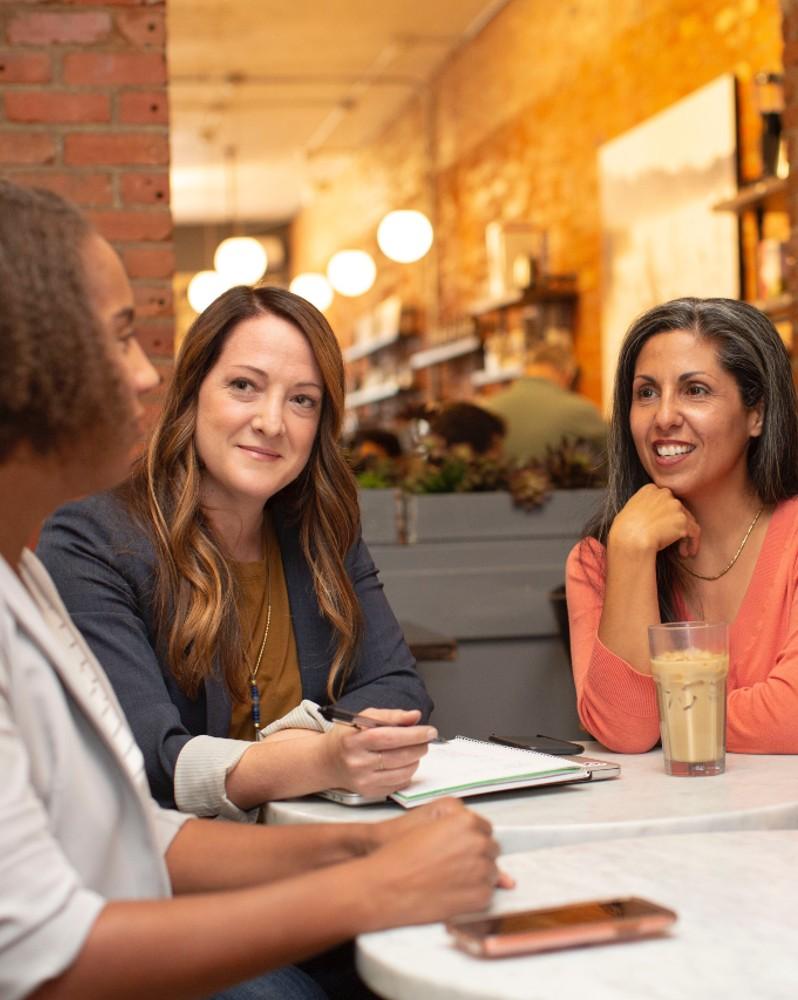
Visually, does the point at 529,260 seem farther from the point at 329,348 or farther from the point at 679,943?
the point at 679,943

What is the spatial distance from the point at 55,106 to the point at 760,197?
9.01 feet

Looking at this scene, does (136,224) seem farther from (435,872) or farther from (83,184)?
(435,872)

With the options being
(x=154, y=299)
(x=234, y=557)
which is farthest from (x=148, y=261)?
Result: (x=234, y=557)

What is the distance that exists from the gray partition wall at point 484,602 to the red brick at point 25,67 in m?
1.34

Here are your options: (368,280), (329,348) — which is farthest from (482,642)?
(368,280)

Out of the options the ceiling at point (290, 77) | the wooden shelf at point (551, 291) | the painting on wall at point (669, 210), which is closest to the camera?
the painting on wall at point (669, 210)

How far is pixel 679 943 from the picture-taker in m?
1.03

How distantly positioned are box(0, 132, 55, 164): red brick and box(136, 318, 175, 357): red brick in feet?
1.55

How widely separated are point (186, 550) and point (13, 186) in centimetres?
98

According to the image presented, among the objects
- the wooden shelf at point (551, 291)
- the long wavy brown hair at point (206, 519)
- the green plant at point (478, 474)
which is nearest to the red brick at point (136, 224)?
the green plant at point (478, 474)

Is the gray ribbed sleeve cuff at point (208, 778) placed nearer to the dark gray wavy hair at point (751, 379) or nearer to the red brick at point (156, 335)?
the dark gray wavy hair at point (751, 379)

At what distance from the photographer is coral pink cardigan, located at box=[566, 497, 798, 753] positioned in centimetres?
186

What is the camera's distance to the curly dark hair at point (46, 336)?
38.9 inches

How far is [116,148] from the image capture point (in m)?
3.42
